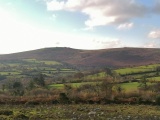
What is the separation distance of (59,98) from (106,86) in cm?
1311

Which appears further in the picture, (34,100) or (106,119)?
(34,100)

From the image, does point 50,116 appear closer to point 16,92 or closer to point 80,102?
point 80,102

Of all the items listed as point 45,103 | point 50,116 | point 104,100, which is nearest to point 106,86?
point 104,100

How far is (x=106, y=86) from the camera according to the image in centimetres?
5662

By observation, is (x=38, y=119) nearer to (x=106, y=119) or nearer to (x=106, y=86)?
(x=106, y=119)

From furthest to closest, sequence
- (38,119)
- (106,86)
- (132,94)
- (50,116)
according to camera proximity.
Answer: (106,86)
(132,94)
(50,116)
(38,119)

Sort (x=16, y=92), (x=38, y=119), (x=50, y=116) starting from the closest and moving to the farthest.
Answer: (x=38, y=119) < (x=50, y=116) < (x=16, y=92)

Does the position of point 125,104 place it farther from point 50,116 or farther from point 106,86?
point 50,116

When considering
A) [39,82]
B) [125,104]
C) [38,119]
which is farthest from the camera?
[39,82]

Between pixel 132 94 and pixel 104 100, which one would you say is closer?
pixel 104 100

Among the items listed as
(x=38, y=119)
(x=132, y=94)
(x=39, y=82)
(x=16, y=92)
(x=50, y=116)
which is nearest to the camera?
(x=38, y=119)

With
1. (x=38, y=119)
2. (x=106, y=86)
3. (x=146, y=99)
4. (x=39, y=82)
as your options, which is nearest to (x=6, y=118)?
(x=38, y=119)

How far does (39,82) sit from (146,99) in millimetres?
43784

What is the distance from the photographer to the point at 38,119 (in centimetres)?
2839
